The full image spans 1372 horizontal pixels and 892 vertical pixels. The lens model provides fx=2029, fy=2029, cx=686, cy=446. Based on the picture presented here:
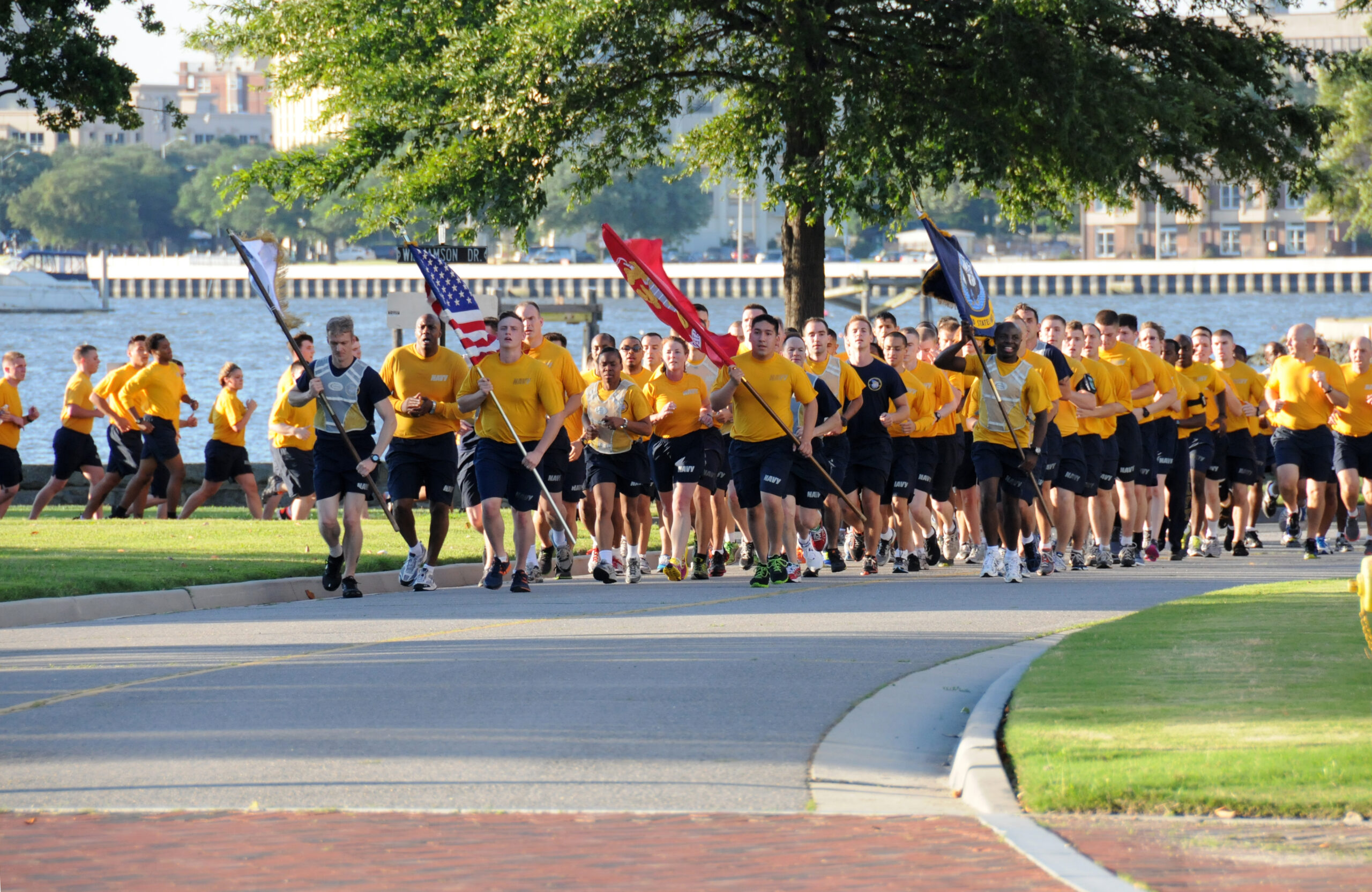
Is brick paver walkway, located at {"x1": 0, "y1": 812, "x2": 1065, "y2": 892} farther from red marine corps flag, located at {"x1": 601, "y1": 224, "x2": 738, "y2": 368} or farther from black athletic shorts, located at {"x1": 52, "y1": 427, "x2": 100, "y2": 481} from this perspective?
black athletic shorts, located at {"x1": 52, "y1": 427, "x2": 100, "y2": 481}

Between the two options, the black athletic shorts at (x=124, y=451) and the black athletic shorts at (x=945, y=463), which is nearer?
Result: the black athletic shorts at (x=945, y=463)

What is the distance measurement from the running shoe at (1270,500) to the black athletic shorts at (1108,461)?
23.4ft

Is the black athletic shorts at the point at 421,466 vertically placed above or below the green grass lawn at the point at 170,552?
above

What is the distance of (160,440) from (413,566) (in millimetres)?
6798

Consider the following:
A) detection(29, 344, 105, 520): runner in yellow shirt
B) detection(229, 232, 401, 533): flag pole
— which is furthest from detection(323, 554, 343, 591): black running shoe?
detection(29, 344, 105, 520): runner in yellow shirt

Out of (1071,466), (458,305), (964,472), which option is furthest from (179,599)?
(964,472)

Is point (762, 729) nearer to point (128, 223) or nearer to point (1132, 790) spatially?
point (1132, 790)

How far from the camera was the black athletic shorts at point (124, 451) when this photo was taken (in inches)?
829

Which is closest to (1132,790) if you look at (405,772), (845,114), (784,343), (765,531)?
(405,772)

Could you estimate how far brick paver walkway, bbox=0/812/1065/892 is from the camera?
19.0 feet

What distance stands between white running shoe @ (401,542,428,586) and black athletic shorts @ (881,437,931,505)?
3915 mm

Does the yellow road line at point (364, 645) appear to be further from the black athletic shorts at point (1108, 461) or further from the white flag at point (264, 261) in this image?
the white flag at point (264, 261)

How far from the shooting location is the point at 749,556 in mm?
16859

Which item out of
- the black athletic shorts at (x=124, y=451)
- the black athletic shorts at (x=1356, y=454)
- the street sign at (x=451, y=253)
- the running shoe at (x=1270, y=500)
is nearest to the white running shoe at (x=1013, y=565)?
the black athletic shorts at (x=1356, y=454)
